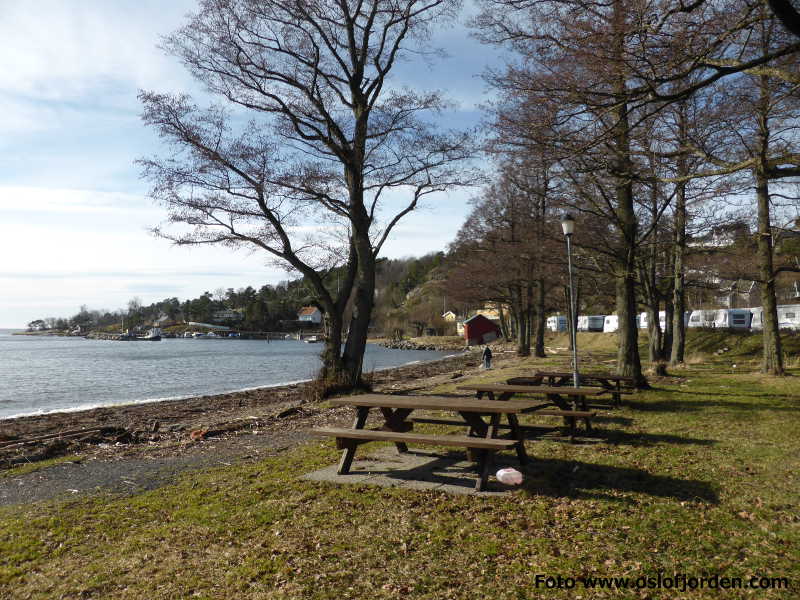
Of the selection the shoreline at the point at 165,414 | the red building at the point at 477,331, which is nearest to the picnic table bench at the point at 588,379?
the shoreline at the point at 165,414

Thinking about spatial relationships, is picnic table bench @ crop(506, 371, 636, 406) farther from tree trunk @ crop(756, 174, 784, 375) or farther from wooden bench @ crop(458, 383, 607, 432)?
tree trunk @ crop(756, 174, 784, 375)

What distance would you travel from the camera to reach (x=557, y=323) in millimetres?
61906

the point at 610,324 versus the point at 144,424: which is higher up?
the point at 610,324

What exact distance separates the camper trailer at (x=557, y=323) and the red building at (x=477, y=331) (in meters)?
7.14

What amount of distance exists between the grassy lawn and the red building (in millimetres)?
60814

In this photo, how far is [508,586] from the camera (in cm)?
375

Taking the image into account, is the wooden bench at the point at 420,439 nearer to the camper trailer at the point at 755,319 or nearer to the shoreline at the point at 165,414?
the shoreline at the point at 165,414

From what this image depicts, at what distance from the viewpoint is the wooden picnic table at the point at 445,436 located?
585 cm

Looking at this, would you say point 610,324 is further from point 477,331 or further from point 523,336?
point 477,331

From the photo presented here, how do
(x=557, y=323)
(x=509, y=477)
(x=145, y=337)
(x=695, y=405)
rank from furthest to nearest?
(x=145, y=337) < (x=557, y=323) < (x=695, y=405) < (x=509, y=477)

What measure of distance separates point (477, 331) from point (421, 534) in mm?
64664

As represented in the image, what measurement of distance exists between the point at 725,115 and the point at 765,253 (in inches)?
266

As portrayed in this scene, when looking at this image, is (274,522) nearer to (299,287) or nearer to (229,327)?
(299,287)

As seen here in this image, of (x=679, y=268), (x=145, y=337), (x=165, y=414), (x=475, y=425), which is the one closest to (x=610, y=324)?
(x=679, y=268)
